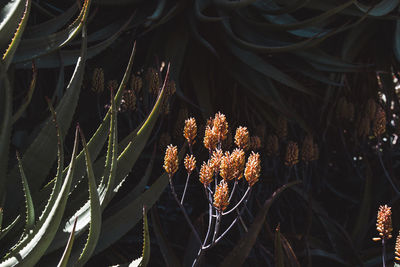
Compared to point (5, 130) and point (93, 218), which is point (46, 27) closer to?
point (5, 130)

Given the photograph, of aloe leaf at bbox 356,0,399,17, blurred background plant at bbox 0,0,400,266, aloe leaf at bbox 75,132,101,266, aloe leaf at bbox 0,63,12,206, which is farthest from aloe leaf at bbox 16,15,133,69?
aloe leaf at bbox 356,0,399,17

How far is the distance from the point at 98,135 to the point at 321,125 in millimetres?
961

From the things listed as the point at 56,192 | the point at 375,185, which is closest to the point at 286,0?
the point at 375,185

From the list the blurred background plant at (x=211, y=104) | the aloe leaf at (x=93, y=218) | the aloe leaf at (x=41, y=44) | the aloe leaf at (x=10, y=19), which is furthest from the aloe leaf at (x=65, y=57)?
the aloe leaf at (x=93, y=218)

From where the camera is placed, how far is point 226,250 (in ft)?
4.25

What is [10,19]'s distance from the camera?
35.3 inches

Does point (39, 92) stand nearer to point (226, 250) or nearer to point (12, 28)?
point (12, 28)

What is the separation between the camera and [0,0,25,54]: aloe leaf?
0.89 meters

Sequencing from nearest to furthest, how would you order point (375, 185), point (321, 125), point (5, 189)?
1. point (5, 189)
2. point (375, 185)
3. point (321, 125)

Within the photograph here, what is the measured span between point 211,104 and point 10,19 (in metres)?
0.71

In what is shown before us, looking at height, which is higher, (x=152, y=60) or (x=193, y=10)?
(x=193, y=10)

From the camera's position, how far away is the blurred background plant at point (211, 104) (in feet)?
3.07

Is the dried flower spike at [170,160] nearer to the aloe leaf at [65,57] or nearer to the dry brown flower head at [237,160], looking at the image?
the dry brown flower head at [237,160]

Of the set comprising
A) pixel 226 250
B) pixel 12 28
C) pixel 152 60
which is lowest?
pixel 226 250
